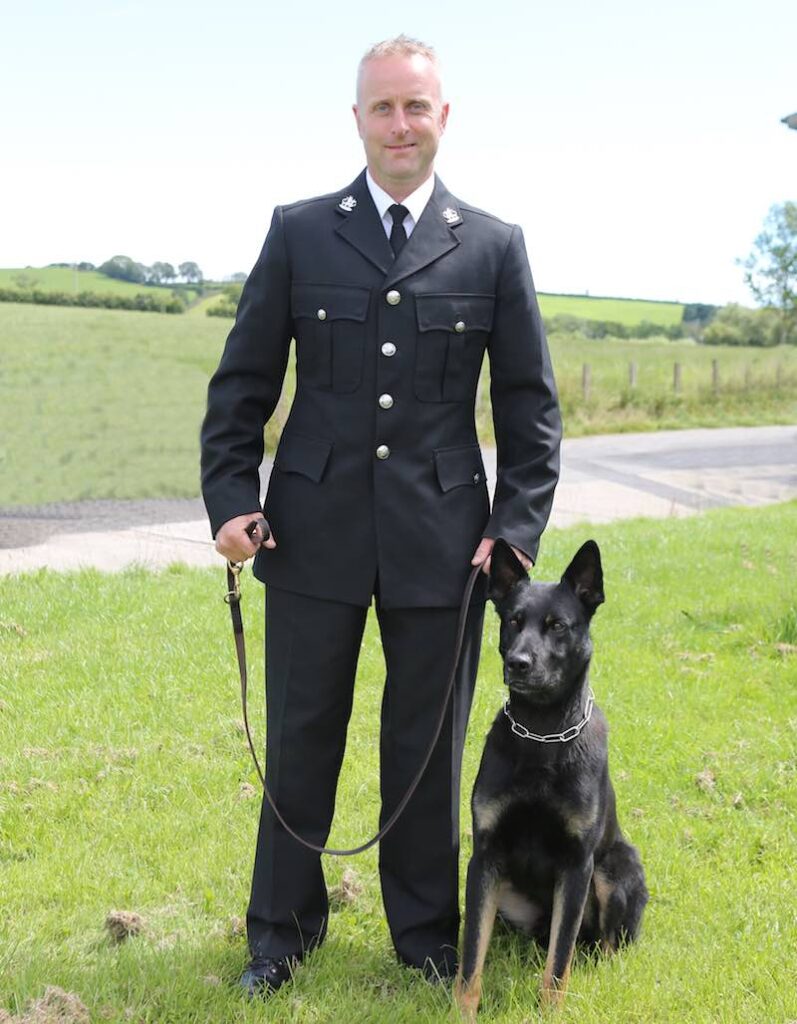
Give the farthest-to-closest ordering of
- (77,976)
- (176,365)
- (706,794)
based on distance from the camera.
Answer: (176,365) < (706,794) < (77,976)

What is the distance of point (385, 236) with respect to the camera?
3.25m

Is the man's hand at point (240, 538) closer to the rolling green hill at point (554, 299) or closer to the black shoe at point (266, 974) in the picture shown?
the black shoe at point (266, 974)

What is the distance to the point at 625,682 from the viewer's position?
20.6ft

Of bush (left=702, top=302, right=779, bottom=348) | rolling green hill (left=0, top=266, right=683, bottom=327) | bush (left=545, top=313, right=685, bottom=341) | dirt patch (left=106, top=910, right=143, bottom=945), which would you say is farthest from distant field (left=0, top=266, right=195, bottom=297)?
dirt patch (left=106, top=910, right=143, bottom=945)

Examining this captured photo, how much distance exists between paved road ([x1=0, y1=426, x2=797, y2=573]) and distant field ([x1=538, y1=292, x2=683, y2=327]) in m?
32.8

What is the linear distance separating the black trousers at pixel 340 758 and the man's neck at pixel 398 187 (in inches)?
45.1

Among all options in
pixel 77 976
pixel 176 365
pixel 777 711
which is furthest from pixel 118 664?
pixel 176 365

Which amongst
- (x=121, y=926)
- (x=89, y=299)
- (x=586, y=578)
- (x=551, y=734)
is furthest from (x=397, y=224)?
(x=89, y=299)

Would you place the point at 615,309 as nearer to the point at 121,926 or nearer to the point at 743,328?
the point at 743,328

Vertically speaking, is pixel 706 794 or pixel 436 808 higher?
pixel 436 808

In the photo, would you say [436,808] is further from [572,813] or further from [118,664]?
[118,664]

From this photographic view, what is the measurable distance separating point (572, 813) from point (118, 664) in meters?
3.73

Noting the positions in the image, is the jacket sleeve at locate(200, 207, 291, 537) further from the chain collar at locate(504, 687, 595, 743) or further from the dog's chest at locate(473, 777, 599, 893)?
the dog's chest at locate(473, 777, 599, 893)

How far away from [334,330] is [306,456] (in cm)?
35
